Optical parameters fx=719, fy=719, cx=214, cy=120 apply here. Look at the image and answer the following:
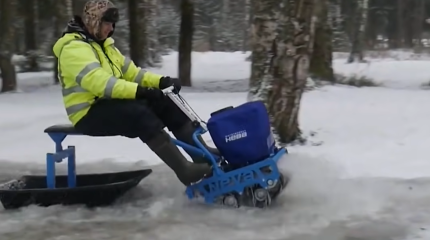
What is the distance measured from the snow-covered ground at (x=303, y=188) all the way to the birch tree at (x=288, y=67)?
361 mm

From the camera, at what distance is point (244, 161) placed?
5.53 meters

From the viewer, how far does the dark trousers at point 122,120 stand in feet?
18.1

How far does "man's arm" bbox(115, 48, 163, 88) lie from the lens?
6.12m

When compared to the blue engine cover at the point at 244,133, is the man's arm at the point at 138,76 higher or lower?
higher

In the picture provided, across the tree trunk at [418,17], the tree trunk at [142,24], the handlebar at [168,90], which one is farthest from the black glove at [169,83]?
the tree trunk at [418,17]

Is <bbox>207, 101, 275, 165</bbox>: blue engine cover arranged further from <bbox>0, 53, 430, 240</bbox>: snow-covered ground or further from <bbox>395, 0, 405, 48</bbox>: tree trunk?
<bbox>395, 0, 405, 48</bbox>: tree trunk

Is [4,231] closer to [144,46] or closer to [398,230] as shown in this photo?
[398,230]

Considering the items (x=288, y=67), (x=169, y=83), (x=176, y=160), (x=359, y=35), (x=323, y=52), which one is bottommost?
(x=359, y=35)

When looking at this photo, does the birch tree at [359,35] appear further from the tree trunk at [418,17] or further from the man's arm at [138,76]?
the man's arm at [138,76]

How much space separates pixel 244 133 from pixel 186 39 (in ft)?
38.8

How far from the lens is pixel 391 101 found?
10.5 meters

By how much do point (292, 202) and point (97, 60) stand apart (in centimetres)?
188

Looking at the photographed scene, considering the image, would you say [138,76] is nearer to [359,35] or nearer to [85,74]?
[85,74]

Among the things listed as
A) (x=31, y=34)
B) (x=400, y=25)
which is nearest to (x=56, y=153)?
(x=31, y=34)
